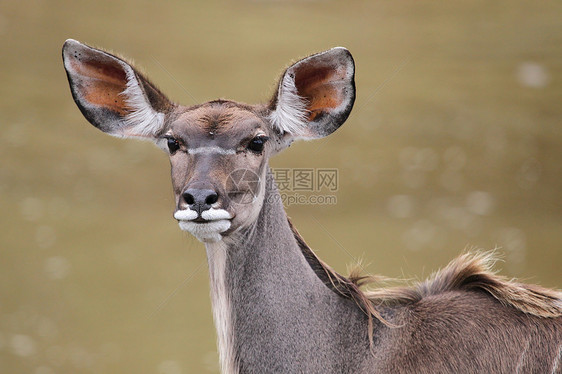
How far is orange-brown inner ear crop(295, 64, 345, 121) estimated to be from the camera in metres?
2.56

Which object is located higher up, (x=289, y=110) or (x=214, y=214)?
(x=289, y=110)

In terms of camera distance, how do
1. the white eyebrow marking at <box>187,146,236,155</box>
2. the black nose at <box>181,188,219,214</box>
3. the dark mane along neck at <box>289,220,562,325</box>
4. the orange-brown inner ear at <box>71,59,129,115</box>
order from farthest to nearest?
the orange-brown inner ear at <box>71,59,129,115</box> → the dark mane along neck at <box>289,220,562,325</box> → the white eyebrow marking at <box>187,146,236,155</box> → the black nose at <box>181,188,219,214</box>

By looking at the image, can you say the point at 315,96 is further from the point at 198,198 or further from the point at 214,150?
the point at 198,198

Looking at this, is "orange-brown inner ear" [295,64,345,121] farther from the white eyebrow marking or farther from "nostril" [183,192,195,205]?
"nostril" [183,192,195,205]

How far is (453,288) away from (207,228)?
41.3 inches

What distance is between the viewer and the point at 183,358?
588 cm

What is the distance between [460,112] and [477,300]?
539 centimetres

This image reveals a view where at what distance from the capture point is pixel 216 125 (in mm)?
2406

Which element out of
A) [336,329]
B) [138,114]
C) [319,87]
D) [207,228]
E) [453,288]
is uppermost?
[319,87]

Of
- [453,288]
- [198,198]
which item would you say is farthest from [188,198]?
[453,288]

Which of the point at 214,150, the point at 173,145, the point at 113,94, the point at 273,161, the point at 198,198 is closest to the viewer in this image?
the point at 198,198

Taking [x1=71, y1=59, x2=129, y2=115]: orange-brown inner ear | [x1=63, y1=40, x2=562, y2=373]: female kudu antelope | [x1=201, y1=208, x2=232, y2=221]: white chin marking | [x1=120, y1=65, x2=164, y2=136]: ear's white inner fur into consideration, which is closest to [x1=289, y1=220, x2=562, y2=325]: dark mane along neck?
[x1=63, y1=40, x2=562, y2=373]: female kudu antelope

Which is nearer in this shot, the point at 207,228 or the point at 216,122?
the point at 207,228

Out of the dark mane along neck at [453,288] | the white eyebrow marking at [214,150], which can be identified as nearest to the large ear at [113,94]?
the white eyebrow marking at [214,150]
